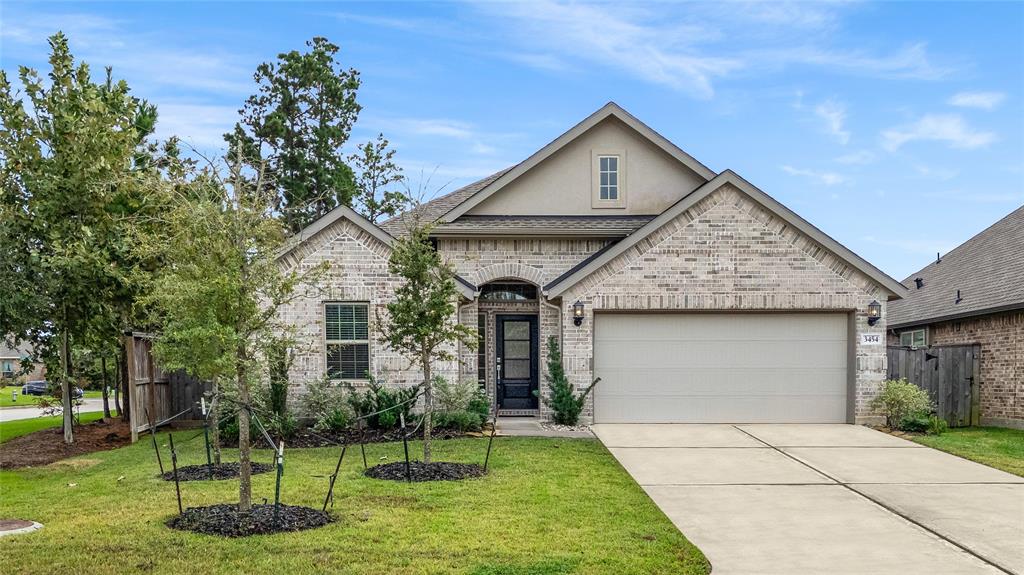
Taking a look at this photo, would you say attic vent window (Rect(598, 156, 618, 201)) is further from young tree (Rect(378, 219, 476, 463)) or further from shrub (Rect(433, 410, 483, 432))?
young tree (Rect(378, 219, 476, 463))

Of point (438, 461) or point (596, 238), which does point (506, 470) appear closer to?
point (438, 461)

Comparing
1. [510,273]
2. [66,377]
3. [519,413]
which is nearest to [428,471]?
[519,413]

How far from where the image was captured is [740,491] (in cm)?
950

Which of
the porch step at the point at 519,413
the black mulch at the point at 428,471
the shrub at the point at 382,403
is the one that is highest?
the shrub at the point at 382,403

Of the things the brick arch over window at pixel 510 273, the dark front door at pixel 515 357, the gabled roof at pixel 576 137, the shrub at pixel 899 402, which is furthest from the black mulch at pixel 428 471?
the shrub at pixel 899 402

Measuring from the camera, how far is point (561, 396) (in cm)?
1480

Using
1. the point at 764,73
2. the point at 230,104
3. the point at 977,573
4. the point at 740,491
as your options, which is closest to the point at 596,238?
the point at 764,73

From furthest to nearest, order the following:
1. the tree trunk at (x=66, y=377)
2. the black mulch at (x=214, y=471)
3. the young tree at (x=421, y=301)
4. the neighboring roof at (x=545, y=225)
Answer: the neighboring roof at (x=545, y=225) → the tree trunk at (x=66, y=377) → the young tree at (x=421, y=301) → the black mulch at (x=214, y=471)

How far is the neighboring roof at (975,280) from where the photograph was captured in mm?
16938

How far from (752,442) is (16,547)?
1042cm

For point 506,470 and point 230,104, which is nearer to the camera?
point 506,470

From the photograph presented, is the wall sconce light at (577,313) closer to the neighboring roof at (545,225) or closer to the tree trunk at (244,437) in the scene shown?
the neighboring roof at (545,225)

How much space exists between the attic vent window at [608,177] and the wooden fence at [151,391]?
9.56 meters

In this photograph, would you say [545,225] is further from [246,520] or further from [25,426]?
[25,426]
